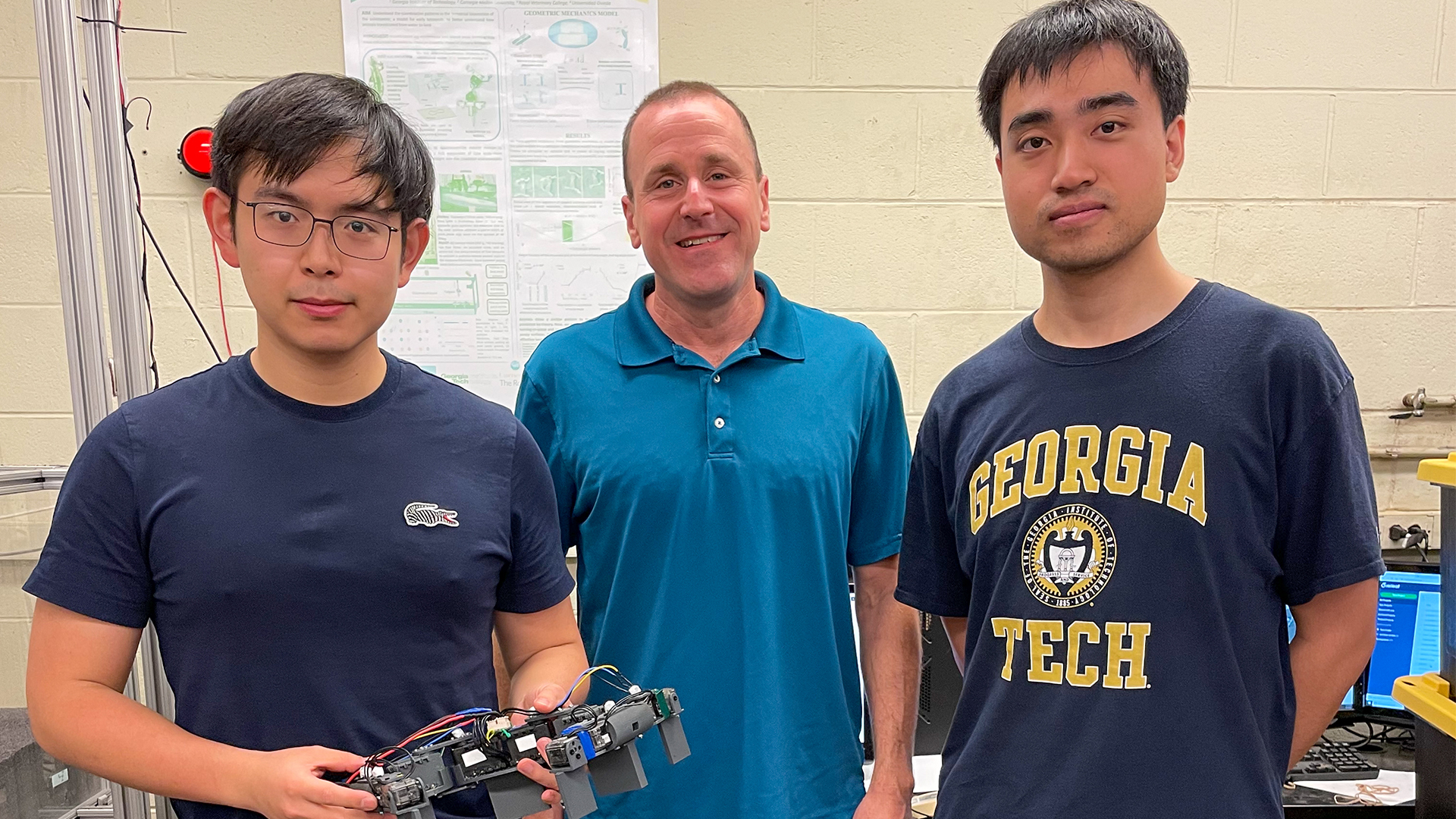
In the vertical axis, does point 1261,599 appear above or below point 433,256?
below

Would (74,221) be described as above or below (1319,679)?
above

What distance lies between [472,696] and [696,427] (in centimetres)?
50

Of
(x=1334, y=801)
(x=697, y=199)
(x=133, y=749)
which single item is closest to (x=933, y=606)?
(x=697, y=199)

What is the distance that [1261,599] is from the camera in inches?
39.9

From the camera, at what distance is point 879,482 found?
4.69ft

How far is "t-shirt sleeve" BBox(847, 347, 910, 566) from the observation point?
1417 mm

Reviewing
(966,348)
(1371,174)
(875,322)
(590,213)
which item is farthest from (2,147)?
(1371,174)

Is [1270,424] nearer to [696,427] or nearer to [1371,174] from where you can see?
[696,427]

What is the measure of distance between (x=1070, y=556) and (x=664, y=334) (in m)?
0.68

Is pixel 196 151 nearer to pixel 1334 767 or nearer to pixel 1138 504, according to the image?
pixel 1138 504

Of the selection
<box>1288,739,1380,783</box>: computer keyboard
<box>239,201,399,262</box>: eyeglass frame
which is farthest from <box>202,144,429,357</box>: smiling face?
<box>1288,739,1380,783</box>: computer keyboard

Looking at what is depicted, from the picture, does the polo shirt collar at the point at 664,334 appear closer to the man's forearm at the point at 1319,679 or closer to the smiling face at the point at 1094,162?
the smiling face at the point at 1094,162

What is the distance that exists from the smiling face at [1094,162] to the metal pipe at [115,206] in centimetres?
136

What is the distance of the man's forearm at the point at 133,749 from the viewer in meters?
0.88
